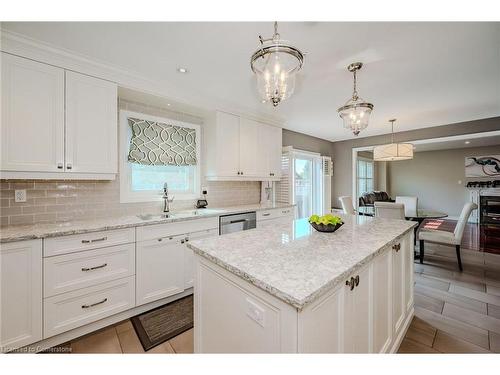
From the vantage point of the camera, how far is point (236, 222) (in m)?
2.89

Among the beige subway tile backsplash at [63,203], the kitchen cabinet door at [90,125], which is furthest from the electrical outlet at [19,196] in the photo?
the kitchen cabinet door at [90,125]

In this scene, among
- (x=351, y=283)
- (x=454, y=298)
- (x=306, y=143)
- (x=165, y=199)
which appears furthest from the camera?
(x=306, y=143)

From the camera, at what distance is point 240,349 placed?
3.36ft

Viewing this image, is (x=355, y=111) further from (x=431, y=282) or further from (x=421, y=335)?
(x=431, y=282)

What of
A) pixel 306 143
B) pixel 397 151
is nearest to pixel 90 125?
pixel 306 143

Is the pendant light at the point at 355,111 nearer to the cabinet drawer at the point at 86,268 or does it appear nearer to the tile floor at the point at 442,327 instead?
the tile floor at the point at 442,327

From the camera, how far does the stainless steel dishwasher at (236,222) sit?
2.73 metres

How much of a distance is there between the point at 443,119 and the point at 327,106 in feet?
7.76

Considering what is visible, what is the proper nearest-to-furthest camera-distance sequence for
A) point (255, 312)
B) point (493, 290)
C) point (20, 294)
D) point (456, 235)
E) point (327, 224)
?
point (255, 312)
point (20, 294)
point (327, 224)
point (493, 290)
point (456, 235)

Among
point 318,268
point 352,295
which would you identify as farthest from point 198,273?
point 352,295

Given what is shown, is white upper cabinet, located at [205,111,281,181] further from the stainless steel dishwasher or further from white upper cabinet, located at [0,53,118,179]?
white upper cabinet, located at [0,53,118,179]

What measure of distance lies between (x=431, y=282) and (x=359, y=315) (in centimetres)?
245

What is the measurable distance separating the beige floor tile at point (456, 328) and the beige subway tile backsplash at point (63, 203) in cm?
315
